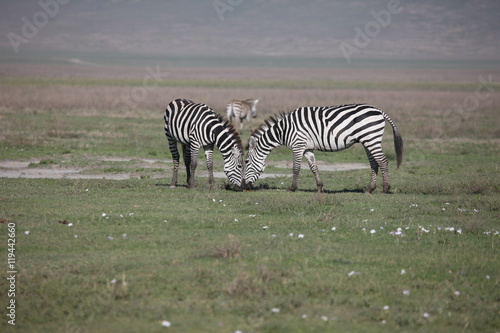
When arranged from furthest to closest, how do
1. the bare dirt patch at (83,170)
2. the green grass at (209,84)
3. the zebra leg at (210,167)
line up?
1. the green grass at (209,84)
2. the bare dirt patch at (83,170)
3. the zebra leg at (210,167)

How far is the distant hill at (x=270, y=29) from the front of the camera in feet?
473

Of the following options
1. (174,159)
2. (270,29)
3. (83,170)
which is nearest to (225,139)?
(174,159)

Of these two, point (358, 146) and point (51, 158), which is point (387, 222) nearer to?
point (51, 158)

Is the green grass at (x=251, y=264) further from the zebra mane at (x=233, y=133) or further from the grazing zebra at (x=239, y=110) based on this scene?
the grazing zebra at (x=239, y=110)

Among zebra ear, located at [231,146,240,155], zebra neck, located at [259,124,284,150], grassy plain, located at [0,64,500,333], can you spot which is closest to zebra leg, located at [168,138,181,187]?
grassy plain, located at [0,64,500,333]

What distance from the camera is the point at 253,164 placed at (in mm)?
15023

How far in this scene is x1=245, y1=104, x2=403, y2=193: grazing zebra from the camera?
14422 millimetres

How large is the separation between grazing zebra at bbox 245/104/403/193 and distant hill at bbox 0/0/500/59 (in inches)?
4987

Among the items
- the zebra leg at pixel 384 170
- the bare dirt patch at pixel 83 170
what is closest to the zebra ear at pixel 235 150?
the bare dirt patch at pixel 83 170

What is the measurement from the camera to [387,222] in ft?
36.3

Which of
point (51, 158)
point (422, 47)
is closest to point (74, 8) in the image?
→ point (422, 47)

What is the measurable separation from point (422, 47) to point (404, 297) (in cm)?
14527

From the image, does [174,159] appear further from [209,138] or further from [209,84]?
[209,84]

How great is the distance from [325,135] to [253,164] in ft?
5.71
